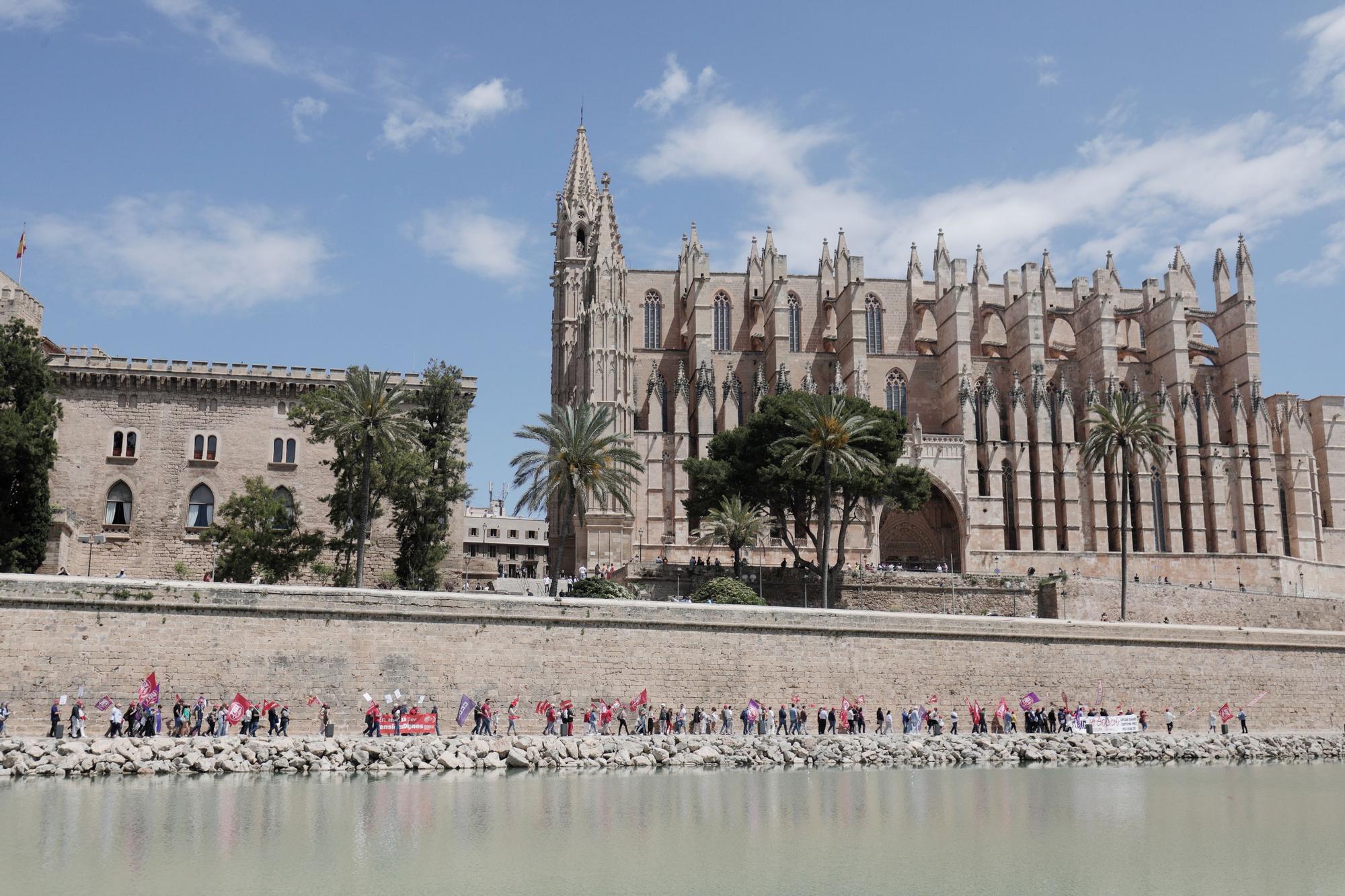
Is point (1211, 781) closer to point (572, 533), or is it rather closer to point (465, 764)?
point (465, 764)

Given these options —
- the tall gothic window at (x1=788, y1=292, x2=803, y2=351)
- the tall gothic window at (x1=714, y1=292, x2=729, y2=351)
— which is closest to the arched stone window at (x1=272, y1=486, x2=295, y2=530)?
the tall gothic window at (x1=714, y1=292, x2=729, y2=351)

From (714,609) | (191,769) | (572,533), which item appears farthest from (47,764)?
(572,533)

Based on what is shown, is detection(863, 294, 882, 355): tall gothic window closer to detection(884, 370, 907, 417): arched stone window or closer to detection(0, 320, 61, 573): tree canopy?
detection(884, 370, 907, 417): arched stone window

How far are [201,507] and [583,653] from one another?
16.4m

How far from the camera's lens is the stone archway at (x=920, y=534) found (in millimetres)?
53656

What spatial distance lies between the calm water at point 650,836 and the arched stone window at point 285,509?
1385 cm

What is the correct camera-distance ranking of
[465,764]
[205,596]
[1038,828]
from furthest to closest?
[205,596], [465,764], [1038,828]

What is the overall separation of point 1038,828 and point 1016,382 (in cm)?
4038

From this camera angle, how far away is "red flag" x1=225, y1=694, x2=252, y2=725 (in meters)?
24.6

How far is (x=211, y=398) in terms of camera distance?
128 feet

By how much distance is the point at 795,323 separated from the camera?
61.6 metres

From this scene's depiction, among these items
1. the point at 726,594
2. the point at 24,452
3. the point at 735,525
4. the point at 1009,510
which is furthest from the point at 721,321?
the point at 24,452

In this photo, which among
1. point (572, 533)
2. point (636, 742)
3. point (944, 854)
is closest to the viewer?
point (944, 854)

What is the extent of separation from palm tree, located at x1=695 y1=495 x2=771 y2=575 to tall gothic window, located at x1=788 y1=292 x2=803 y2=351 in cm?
1881
